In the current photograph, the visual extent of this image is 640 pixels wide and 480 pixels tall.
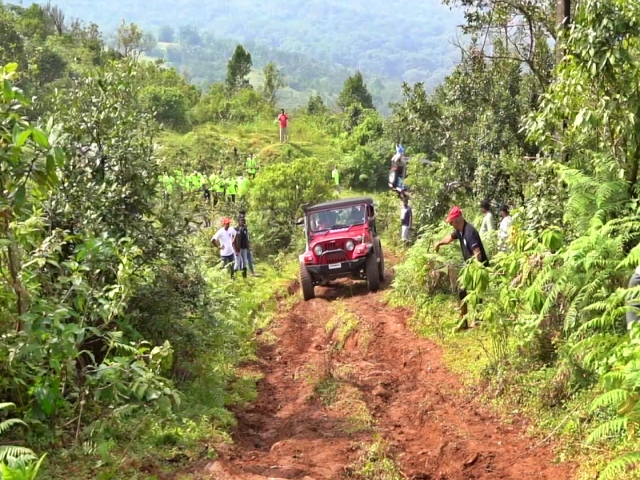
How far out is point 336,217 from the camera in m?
13.9

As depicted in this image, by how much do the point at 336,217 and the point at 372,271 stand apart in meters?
1.66

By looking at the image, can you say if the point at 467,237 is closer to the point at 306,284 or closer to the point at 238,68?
the point at 306,284

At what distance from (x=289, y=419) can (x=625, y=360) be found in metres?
3.50

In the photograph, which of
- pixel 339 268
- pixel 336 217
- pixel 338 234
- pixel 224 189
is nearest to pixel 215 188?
pixel 224 189

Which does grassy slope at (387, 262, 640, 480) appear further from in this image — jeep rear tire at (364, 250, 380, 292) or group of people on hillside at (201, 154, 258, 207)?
group of people on hillside at (201, 154, 258, 207)

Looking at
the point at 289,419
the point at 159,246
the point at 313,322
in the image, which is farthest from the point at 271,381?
the point at 313,322

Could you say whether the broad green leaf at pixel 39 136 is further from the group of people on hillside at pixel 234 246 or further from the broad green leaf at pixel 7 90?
the group of people on hillside at pixel 234 246

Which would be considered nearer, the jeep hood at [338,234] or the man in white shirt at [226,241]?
the jeep hood at [338,234]

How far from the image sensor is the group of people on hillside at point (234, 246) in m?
14.8

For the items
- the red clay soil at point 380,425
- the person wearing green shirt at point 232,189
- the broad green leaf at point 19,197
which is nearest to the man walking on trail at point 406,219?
the red clay soil at point 380,425

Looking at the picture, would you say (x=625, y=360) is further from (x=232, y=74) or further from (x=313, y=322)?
(x=232, y=74)

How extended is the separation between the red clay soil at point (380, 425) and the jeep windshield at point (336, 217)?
3.76 m

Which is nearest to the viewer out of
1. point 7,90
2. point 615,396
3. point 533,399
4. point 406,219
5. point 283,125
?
point 7,90

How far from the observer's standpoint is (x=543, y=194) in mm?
8062
